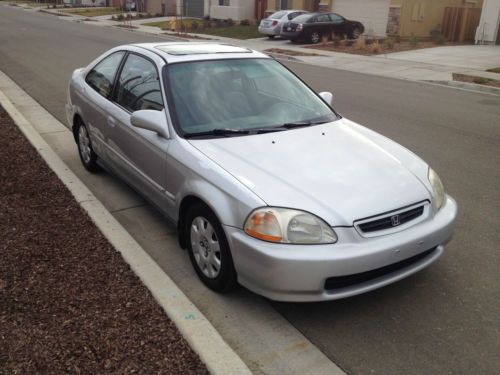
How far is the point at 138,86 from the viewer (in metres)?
4.73

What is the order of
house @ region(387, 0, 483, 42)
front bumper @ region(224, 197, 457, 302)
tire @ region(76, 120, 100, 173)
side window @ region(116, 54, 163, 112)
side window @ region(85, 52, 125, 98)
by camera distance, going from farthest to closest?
house @ region(387, 0, 483, 42)
tire @ region(76, 120, 100, 173)
side window @ region(85, 52, 125, 98)
side window @ region(116, 54, 163, 112)
front bumper @ region(224, 197, 457, 302)

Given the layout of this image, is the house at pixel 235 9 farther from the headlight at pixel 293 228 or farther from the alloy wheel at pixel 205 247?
the headlight at pixel 293 228

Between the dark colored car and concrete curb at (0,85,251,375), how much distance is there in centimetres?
2040

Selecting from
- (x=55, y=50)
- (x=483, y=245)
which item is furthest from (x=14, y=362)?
(x=55, y=50)

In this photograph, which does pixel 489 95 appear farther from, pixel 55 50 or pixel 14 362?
pixel 55 50

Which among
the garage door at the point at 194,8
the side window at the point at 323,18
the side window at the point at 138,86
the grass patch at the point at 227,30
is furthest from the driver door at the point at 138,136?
the garage door at the point at 194,8

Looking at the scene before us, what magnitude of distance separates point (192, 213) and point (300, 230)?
3.06 feet

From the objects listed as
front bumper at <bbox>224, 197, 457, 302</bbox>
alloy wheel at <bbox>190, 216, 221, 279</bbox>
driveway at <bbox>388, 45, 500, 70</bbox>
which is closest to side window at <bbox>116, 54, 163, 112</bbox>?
alloy wheel at <bbox>190, 216, 221, 279</bbox>

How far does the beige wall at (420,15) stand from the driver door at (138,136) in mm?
23978

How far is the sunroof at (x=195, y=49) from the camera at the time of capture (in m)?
4.65

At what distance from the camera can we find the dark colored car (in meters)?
24.4

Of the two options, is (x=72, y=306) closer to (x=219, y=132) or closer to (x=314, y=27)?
(x=219, y=132)

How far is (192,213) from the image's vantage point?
3.71m

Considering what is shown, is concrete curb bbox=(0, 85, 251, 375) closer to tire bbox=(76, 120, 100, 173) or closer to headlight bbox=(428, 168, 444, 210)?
tire bbox=(76, 120, 100, 173)
